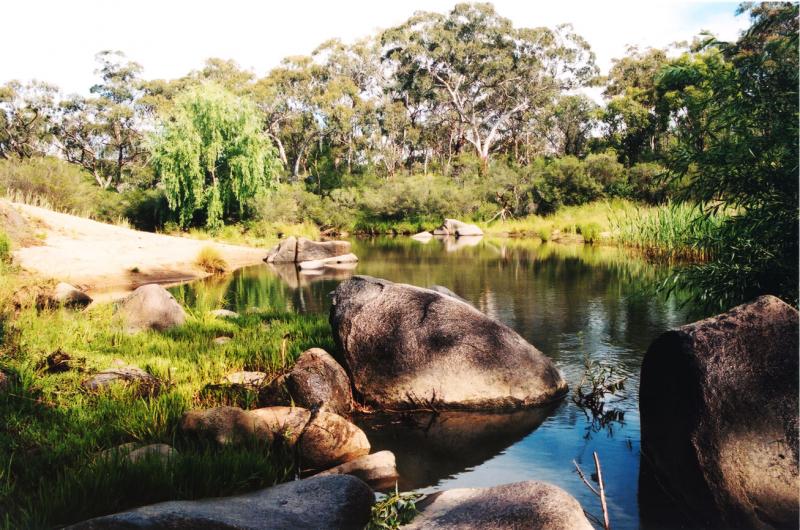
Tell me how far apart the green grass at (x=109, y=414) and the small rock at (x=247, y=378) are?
158 millimetres

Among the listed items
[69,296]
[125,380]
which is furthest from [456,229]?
[125,380]

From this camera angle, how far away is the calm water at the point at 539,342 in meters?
→ 5.27

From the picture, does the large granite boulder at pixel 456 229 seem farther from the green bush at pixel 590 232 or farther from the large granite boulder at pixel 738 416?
the large granite boulder at pixel 738 416

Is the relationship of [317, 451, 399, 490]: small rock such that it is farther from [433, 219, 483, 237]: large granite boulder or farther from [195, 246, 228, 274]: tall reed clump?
[433, 219, 483, 237]: large granite boulder

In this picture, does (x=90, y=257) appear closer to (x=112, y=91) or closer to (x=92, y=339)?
(x=92, y=339)

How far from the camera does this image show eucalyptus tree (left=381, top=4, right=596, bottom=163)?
1764 inches

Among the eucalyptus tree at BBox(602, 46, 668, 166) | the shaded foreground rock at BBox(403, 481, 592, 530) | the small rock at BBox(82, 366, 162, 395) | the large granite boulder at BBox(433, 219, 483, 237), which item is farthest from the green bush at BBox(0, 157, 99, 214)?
the eucalyptus tree at BBox(602, 46, 668, 166)

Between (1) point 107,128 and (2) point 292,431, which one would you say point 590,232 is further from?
(1) point 107,128

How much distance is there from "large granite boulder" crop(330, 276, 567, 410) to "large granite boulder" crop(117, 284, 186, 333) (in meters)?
3.61

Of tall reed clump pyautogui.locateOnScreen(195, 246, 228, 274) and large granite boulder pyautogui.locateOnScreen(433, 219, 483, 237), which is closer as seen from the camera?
tall reed clump pyautogui.locateOnScreen(195, 246, 228, 274)

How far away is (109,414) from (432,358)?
3238 mm

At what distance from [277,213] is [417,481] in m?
29.2

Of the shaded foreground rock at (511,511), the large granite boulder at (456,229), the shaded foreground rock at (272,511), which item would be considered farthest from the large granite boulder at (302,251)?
the shaded foreground rock at (511,511)

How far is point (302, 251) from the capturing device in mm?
24172
